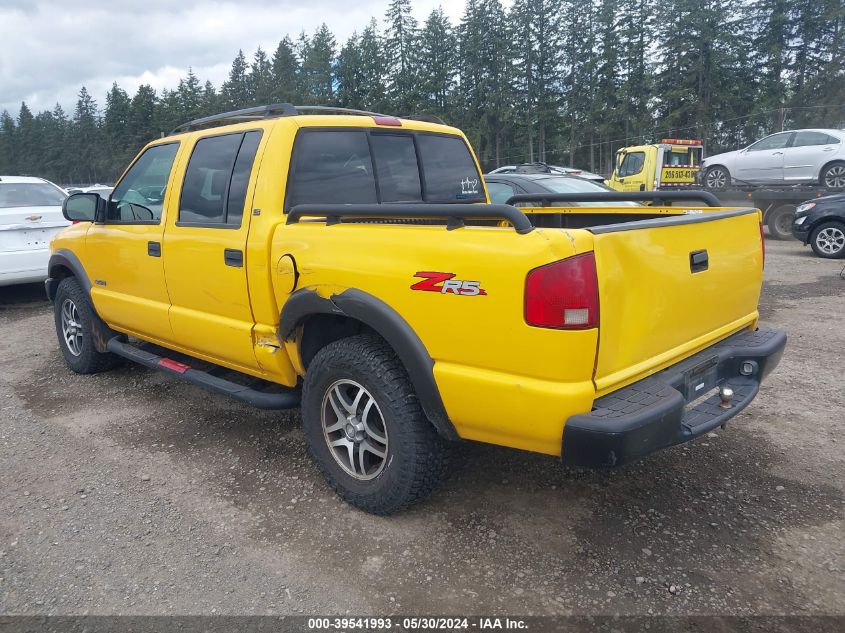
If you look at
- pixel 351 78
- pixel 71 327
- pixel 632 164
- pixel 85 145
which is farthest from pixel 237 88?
pixel 71 327

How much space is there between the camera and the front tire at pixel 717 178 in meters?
16.5

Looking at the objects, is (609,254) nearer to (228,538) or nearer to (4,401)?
(228,538)

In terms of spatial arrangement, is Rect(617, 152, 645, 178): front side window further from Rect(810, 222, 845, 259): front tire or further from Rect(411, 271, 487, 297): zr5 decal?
Rect(411, 271, 487, 297): zr5 decal

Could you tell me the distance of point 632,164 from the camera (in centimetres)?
1909

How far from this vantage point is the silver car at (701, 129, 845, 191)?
551 inches

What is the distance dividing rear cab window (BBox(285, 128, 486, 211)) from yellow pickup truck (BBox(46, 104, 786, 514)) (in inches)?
0.5

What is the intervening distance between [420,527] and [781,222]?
1414cm

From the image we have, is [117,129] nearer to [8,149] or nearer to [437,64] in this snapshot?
[8,149]

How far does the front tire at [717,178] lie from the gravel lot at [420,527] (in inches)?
537

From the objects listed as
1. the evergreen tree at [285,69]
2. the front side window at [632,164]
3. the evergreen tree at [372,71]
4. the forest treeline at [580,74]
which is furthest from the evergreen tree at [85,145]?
the front side window at [632,164]

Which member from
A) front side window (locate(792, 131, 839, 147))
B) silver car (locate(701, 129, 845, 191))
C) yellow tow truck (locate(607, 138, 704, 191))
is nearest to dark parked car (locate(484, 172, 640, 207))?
silver car (locate(701, 129, 845, 191))

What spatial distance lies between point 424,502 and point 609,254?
1.57 meters

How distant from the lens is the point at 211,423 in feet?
14.4

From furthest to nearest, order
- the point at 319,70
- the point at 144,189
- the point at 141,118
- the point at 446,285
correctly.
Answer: the point at 141,118 → the point at 319,70 → the point at 144,189 → the point at 446,285
